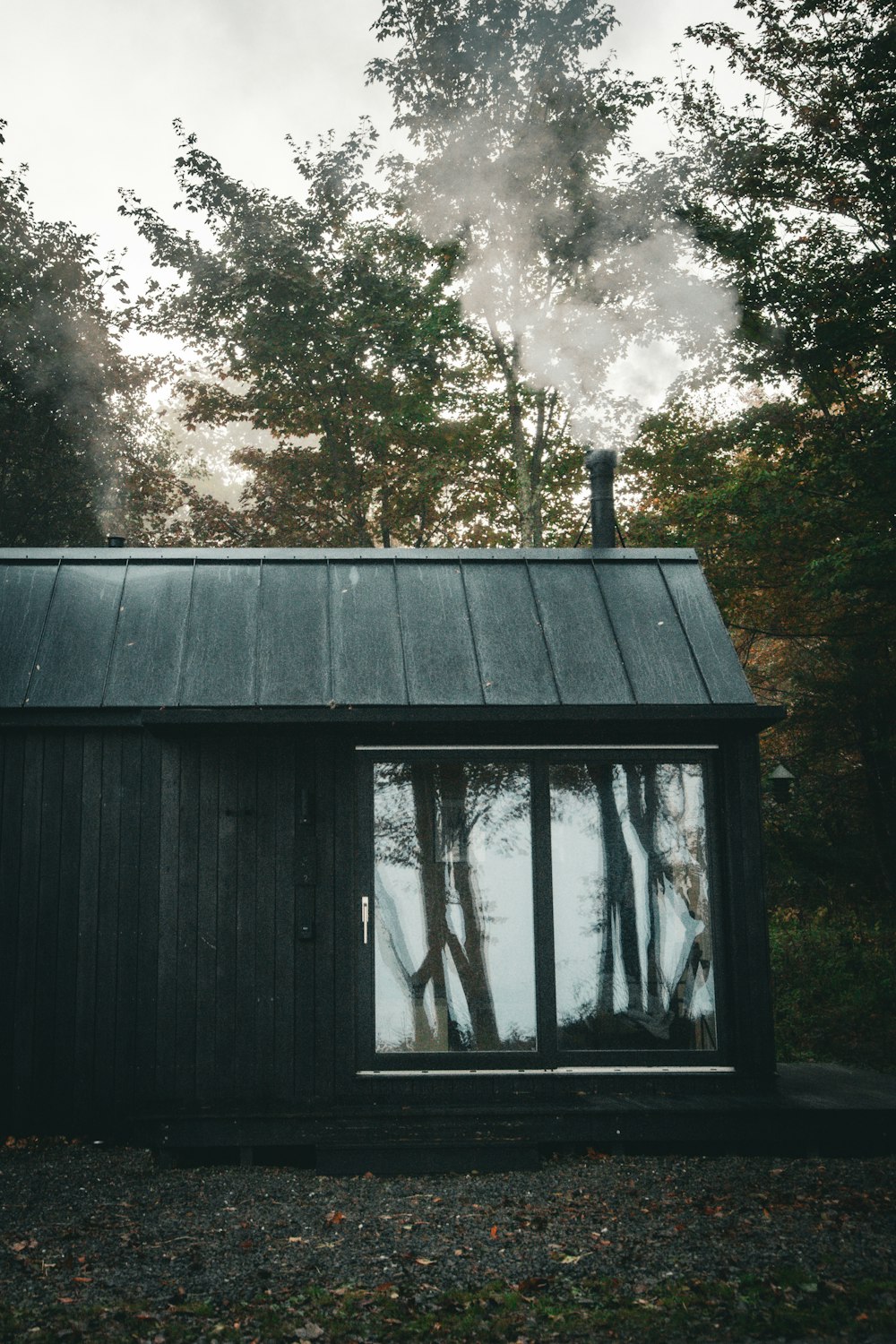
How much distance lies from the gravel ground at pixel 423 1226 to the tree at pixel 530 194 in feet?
44.7

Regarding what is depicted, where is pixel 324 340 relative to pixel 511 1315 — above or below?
above

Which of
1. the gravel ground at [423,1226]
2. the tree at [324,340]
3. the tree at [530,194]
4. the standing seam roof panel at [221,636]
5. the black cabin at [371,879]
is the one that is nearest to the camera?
the gravel ground at [423,1226]

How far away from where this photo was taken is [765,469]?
14.2 metres

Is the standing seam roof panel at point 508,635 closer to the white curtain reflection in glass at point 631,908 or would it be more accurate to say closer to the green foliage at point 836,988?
the white curtain reflection in glass at point 631,908

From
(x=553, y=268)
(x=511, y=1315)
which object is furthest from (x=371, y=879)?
(x=553, y=268)

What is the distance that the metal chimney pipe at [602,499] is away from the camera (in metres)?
7.66

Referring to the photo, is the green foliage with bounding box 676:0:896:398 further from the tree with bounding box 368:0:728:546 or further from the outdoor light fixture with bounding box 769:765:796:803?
the outdoor light fixture with bounding box 769:765:796:803

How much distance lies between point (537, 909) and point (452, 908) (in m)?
0.49

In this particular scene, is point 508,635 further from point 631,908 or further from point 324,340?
point 324,340

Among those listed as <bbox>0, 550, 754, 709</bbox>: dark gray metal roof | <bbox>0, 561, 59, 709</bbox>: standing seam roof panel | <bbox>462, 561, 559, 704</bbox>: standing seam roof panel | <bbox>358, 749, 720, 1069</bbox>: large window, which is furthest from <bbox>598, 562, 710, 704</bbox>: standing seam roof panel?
<bbox>0, 561, 59, 709</bbox>: standing seam roof panel

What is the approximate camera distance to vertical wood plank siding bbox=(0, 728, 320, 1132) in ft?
19.4

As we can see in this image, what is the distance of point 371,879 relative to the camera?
19.8 ft

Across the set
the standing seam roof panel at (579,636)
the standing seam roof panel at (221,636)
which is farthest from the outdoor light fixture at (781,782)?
the standing seam roof panel at (221,636)

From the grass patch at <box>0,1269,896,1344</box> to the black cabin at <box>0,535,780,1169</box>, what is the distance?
1.75 m
